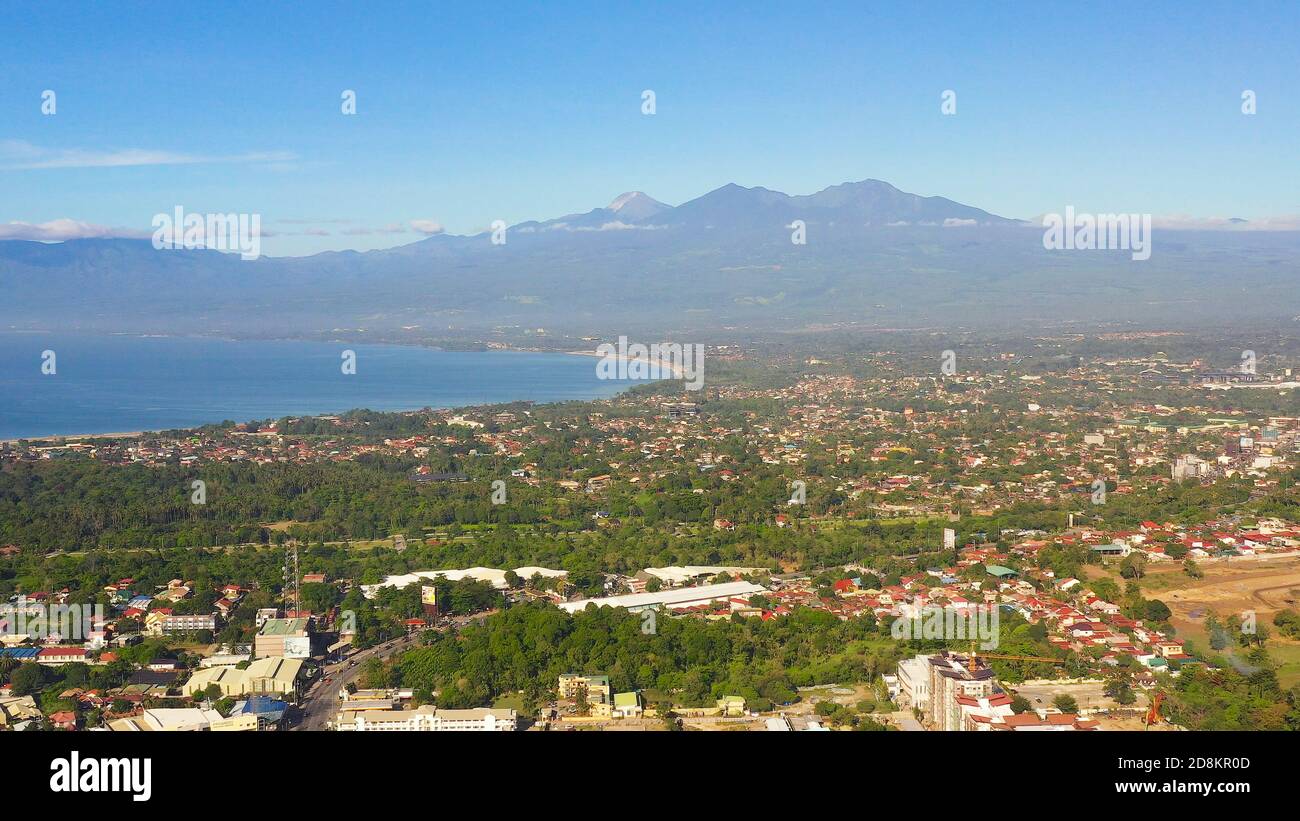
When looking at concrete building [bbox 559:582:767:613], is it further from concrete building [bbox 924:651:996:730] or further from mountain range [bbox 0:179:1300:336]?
mountain range [bbox 0:179:1300:336]

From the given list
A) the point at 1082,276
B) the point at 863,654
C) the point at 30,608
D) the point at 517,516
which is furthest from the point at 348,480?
the point at 1082,276

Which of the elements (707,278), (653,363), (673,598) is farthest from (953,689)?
(707,278)

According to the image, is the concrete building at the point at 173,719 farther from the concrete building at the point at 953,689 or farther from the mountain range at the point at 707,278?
the mountain range at the point at 707,278

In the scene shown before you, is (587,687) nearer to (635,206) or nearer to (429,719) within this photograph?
(429,719)

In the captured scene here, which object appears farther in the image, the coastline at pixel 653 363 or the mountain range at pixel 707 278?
the mountain range at pixel 707 278

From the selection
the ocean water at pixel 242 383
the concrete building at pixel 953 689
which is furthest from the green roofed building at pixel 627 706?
the ocean water at pixel 242 383

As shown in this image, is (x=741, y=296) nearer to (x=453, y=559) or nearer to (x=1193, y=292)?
(x=1193, y=292)
